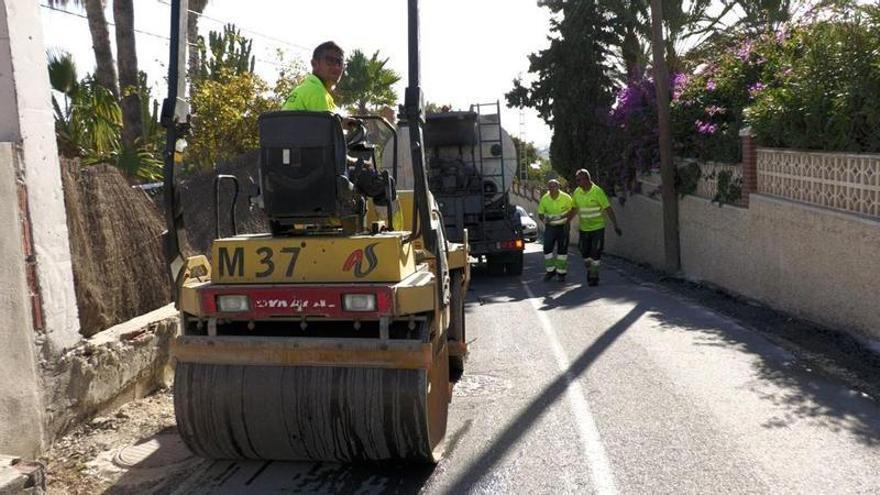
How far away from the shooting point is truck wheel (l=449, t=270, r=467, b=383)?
658cm

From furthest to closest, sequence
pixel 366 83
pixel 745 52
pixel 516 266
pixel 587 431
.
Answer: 1. pixel 366 83
2. pixel 516 266
3. pixel 745 52
4. pixel 587 431

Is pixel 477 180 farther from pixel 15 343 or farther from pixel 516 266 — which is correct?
pixel 15 343

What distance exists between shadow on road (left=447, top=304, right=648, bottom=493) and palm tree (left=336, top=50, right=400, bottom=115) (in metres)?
21.6

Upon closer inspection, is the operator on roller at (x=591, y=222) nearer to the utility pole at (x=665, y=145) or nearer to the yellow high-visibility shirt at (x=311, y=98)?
the utility pole at (x=665, y=145)

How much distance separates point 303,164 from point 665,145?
11.2 metres

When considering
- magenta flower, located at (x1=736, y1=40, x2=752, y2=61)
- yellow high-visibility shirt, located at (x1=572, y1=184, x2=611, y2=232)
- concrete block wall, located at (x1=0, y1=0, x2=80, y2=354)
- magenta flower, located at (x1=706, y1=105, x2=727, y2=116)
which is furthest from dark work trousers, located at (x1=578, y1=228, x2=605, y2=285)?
concrete block wall, located at (x1=0, y1=0, x2=80, y2=354)

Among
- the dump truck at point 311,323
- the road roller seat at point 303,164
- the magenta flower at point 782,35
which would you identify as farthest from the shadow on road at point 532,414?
the magenta flower at point 782,35

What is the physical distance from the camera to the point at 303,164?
190 inches

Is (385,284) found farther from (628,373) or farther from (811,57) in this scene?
(811,57)

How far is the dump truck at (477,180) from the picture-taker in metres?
15.1

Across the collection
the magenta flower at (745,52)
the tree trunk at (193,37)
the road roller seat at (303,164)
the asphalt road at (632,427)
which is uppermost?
the tree trunk at (193,37)

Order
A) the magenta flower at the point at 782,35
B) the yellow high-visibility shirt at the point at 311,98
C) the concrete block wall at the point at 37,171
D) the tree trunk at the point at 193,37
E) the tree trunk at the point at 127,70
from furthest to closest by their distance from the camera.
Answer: the tree trunk at the point at 193,37, the magenta flower at the point at 782,35, the tree trunk at the point at 127,70, the concrete block wall at the point at 37,171, the yellow high-visibility shirt at the point at 311,98

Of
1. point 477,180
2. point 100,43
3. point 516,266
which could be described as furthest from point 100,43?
point 516,266

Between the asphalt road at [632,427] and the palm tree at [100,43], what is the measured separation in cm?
817
